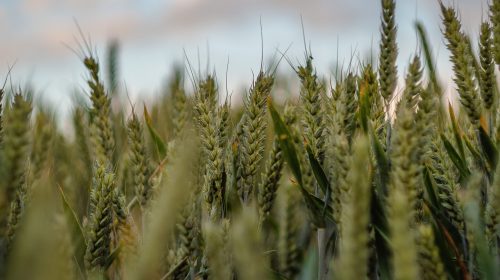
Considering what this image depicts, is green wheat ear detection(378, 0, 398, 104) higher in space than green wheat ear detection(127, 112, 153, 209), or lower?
higher

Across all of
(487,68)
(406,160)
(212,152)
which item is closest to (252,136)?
(212,152)

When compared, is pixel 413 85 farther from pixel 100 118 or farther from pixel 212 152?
pixel 100 118

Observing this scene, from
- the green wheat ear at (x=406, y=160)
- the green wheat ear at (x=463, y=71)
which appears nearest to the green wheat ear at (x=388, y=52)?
the green wheat ear at (x=463, y=71)

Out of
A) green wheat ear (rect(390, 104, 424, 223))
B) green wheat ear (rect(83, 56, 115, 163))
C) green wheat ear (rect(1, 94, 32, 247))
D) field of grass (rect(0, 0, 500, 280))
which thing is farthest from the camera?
green wheat ear (rect(83, 56, 115, 163))

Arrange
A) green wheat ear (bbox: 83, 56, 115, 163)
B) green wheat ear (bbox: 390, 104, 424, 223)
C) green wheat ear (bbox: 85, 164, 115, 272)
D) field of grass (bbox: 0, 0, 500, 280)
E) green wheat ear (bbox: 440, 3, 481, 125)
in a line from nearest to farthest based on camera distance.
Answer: green wheat ear (bbox: 390, 104, 424, 223), field of grass (bbox: 0, 0, 500, 280), green wheat ear (bbox: 85, 164, 115, 272), green wheat ear (bbox: 440, 3, 481, 125), green wheat ear (bbox: 83, 56, 115, 163)

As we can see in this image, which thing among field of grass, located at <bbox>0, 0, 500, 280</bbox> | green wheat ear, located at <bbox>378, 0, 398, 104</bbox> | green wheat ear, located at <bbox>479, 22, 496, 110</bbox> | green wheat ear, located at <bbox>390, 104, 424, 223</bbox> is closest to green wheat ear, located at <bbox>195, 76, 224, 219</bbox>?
field of grass, located at <bbox>0, 0, 500, 280</bbox>

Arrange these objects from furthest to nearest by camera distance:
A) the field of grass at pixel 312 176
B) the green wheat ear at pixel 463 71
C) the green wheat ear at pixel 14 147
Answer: the green wheat ear at pixel 463 71
the field of grass at pixel 312 176
the green wheat ear at pixel 14 147

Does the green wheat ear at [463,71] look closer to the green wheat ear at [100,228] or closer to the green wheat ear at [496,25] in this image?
the green wheat ear at [496,25]

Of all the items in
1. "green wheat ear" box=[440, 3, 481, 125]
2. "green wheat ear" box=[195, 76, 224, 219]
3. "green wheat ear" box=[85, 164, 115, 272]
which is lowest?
"green wheat ear" box=[85, 164, 115, 272]

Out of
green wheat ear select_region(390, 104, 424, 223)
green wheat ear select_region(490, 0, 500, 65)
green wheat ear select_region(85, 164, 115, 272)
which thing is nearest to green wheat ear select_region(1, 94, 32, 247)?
green wheat ear select_region(85, 164, 115, 272)

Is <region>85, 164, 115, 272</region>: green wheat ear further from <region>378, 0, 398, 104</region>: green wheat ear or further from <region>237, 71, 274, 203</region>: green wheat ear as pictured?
<region>378, 0, 398, 104</region>: green wheat ear

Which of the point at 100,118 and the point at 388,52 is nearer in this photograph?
the point at 388,52

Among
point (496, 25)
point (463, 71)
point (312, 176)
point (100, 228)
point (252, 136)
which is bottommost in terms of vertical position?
point (100, 228)

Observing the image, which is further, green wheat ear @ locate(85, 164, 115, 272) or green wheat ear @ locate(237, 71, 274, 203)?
green wheat ear @ locate(237, 71, 274, 203)
